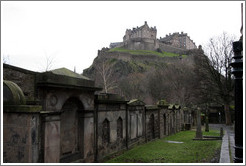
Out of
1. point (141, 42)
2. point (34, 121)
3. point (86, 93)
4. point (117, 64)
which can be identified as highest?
point (141, 42)

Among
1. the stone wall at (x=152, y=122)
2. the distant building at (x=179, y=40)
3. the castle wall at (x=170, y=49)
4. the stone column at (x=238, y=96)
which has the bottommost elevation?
the stone wall at (x=152, y=122)

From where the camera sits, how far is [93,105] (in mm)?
9008

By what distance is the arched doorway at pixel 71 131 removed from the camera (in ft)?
25.1

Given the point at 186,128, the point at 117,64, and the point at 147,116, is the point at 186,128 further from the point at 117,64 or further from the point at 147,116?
the point at 117,64

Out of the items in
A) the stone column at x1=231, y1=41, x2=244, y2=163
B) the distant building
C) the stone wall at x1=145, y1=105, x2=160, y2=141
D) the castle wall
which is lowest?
the stone wall at x1=145, y1=105, x2=160, y2=141

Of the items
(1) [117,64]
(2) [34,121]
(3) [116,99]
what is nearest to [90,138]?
(3) [116,99]

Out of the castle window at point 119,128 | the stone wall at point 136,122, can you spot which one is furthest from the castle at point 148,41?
the castle window at point 119,128

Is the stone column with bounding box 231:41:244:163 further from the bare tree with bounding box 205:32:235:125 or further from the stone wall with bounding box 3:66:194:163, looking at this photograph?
the bare tree with bounding box 205:32:235:125

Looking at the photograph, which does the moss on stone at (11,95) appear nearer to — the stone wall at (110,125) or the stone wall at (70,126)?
the stone wall at (70,126)

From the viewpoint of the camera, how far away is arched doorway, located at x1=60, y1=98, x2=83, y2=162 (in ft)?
25.1

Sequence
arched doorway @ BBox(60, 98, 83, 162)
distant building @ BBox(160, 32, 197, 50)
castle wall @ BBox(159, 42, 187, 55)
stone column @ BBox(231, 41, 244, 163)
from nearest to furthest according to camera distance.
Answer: stone column @ BBox(231, 41, 244, 163), arched doorway @ BBox(60, 98, 83, 162), castle wall @ BBox(159, 42, 187, 55), distant building @ BBox(160, 32, 197, 50)

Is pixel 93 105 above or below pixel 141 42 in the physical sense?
below

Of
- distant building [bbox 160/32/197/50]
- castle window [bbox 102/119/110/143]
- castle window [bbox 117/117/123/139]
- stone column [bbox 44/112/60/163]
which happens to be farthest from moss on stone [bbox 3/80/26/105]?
distant building [bbox 160/32/197/50]

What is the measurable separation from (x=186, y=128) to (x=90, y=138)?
18.2 meters
